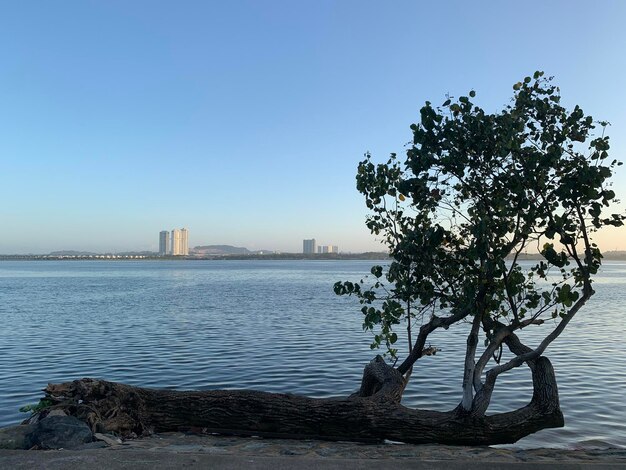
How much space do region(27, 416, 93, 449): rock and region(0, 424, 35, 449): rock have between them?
0.08m

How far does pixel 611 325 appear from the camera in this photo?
31.3 m

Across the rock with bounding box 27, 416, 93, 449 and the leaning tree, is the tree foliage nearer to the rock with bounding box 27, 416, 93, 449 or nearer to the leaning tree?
the leaning tree

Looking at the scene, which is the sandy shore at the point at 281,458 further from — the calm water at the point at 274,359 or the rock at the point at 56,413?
the calm water at the point at 274,359

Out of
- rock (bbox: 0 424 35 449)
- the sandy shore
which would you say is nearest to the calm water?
the sandy shore

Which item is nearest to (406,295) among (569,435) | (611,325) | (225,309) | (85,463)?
(569,435)

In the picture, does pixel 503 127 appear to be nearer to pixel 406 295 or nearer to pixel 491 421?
pixel 406 295

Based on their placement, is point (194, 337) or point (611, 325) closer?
point (194, 337)

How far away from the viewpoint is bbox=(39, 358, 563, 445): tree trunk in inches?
Answer: 371

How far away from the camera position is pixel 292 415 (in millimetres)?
9875

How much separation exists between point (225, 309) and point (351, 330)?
16.0m

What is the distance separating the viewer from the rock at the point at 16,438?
813 cm

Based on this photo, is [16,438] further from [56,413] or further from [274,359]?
[274,359]

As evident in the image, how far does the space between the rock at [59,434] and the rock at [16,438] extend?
0.26 feet

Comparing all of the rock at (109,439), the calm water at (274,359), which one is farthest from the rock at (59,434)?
the calm water at (274,359)
